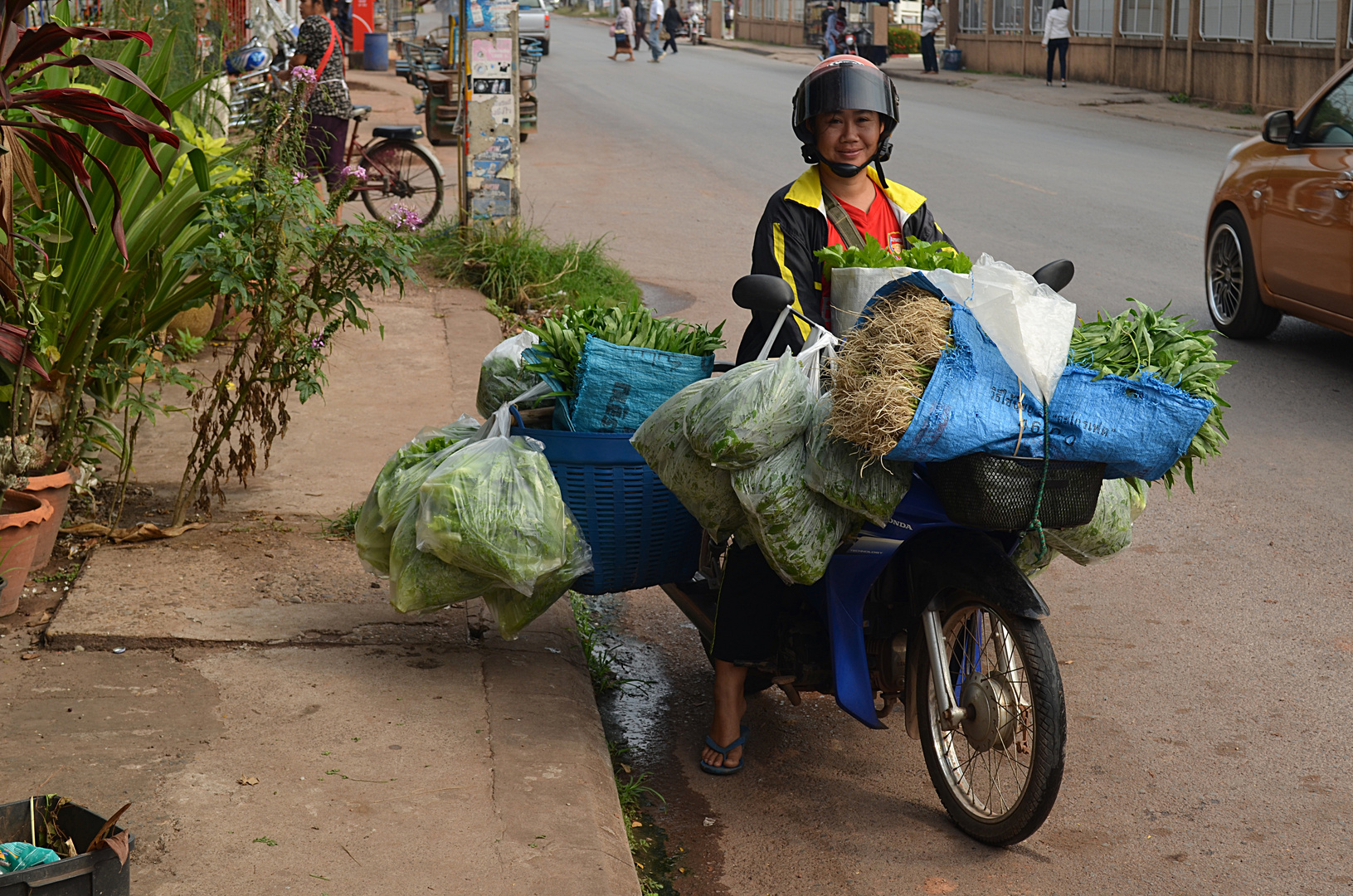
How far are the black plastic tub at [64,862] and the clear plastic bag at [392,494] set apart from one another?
55.4 inches

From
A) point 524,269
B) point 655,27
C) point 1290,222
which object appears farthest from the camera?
point 655,27

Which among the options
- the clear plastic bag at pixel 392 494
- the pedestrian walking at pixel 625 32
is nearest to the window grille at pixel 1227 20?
the pedestrian walking at pixel 625 32

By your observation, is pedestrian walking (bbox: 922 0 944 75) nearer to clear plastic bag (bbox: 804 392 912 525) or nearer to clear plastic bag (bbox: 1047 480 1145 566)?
clear plastic bag (bbox: 1047 480 1145 566)

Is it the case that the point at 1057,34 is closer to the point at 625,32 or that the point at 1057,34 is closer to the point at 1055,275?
the point at 625,32

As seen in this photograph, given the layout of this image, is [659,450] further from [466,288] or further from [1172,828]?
[466,288]

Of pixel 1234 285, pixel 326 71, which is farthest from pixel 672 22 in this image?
pixel 1234 285

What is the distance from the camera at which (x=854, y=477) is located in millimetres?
2965

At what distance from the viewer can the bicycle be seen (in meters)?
11.1

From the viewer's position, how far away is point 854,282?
3162mm

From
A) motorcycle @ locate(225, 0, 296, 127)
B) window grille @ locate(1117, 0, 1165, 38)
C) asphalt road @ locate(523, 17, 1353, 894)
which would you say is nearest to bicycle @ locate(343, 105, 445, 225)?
motorcycle @ locate(225, 0, 296, 127)

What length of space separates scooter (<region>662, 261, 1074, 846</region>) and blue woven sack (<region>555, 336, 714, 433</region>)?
0.46 meters

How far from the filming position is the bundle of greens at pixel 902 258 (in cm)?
307

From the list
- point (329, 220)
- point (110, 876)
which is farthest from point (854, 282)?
point (329, 220)

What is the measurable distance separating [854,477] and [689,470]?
46 cm
